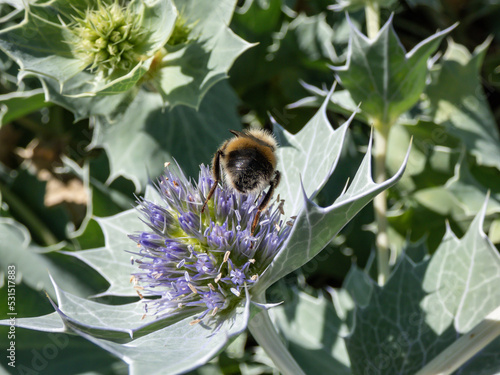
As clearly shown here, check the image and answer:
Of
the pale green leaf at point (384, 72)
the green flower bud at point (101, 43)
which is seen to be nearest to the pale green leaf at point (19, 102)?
the green flower bud at point (101, 43)

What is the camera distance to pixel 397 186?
71.1 inches

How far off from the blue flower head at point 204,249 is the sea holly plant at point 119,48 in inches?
15.3

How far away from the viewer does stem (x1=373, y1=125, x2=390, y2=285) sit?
5.19ft

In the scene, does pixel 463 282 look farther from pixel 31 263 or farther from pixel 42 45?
pixel 31 263

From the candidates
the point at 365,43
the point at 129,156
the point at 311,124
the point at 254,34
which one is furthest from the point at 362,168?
the point at 254,34

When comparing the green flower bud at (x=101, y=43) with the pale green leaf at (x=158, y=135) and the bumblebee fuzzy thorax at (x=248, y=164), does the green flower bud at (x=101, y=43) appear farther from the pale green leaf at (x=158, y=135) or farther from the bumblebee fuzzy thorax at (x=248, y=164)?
the bumblebee fuzzy thorax at (x=248, y=164)

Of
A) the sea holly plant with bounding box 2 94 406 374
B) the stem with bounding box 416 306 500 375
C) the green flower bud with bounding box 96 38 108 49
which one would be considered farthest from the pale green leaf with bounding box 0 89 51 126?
the stem with bounding box 416 306 500 375

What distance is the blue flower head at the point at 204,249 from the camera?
1.14m

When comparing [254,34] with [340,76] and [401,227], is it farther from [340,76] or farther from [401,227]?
[401,227]

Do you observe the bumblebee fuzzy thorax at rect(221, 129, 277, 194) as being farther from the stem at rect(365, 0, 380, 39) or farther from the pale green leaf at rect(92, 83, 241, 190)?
the stem at rect(365, 0, 380, 39)

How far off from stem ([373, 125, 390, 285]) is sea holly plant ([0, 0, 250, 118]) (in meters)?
→ 0.53

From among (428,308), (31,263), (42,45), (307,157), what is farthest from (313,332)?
(42,45)

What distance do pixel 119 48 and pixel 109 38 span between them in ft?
0.12

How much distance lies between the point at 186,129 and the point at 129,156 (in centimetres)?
21
